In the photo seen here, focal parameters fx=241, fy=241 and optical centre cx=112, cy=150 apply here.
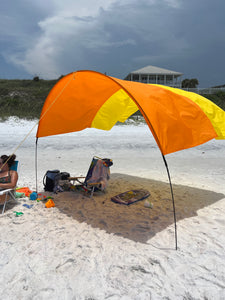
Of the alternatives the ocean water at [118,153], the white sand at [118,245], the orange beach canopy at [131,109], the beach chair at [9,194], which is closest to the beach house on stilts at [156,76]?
the ocean water at [118,153]

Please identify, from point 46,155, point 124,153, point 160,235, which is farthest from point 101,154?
point 160,235

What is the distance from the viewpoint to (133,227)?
14.0 ft

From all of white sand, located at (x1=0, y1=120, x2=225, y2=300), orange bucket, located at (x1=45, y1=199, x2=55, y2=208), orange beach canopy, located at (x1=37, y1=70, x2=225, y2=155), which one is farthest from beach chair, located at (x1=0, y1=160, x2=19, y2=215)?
orange beach canopy, located at (x1=37, y1=70, x2=225, y2=155)

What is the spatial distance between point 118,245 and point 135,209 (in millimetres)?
1426

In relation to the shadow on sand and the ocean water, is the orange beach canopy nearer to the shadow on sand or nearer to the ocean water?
the ocean water

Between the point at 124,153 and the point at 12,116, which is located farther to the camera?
the point at 12,116

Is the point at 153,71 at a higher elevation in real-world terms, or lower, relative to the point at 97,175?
higher

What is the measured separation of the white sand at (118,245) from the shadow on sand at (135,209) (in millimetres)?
18

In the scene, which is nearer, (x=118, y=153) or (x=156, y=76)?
(x=118, y=153)

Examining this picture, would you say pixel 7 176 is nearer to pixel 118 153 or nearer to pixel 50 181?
pixel 50 181

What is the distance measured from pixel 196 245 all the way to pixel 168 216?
1068 millimetres

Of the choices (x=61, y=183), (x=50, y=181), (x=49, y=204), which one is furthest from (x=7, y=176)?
(x=61, y=183)

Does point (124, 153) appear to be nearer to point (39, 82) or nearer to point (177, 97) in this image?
point (177, 97)

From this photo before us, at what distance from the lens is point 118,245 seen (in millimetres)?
3697
